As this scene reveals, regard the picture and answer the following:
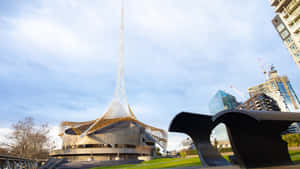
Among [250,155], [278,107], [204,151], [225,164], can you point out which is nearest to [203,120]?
[204,151]

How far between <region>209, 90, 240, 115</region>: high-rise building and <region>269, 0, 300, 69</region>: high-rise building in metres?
82.4

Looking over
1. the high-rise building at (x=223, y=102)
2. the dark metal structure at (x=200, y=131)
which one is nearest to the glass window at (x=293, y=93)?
the high-rise building at (x=223, y=102)

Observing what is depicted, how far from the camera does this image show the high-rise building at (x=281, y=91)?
8238 centimetres

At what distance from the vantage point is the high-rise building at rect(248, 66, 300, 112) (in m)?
82.4

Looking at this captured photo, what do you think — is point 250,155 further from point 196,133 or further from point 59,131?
point 59,131

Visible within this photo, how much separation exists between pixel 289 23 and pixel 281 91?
70348 mm

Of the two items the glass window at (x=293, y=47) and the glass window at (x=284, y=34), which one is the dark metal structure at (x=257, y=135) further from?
the glass window at (x=284, y=34)

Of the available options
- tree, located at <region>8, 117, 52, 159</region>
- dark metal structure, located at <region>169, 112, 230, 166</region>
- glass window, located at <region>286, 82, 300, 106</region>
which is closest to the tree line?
tree, located at <region>8, 117, 52, 159</region>

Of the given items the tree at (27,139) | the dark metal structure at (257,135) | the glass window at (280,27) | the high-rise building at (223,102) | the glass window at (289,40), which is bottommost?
the dark metal structure at (257,135)

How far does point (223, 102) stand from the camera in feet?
378

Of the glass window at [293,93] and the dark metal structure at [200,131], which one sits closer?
the dark metal structure at [200,131]

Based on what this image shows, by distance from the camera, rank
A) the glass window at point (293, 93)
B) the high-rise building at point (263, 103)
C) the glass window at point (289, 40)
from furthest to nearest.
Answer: the glass window at point (293, 93)
the high-rise building at point (263, 103)
the glass window at point (289, 40)

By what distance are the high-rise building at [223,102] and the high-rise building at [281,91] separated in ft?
73.9

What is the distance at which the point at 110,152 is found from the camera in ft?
131
